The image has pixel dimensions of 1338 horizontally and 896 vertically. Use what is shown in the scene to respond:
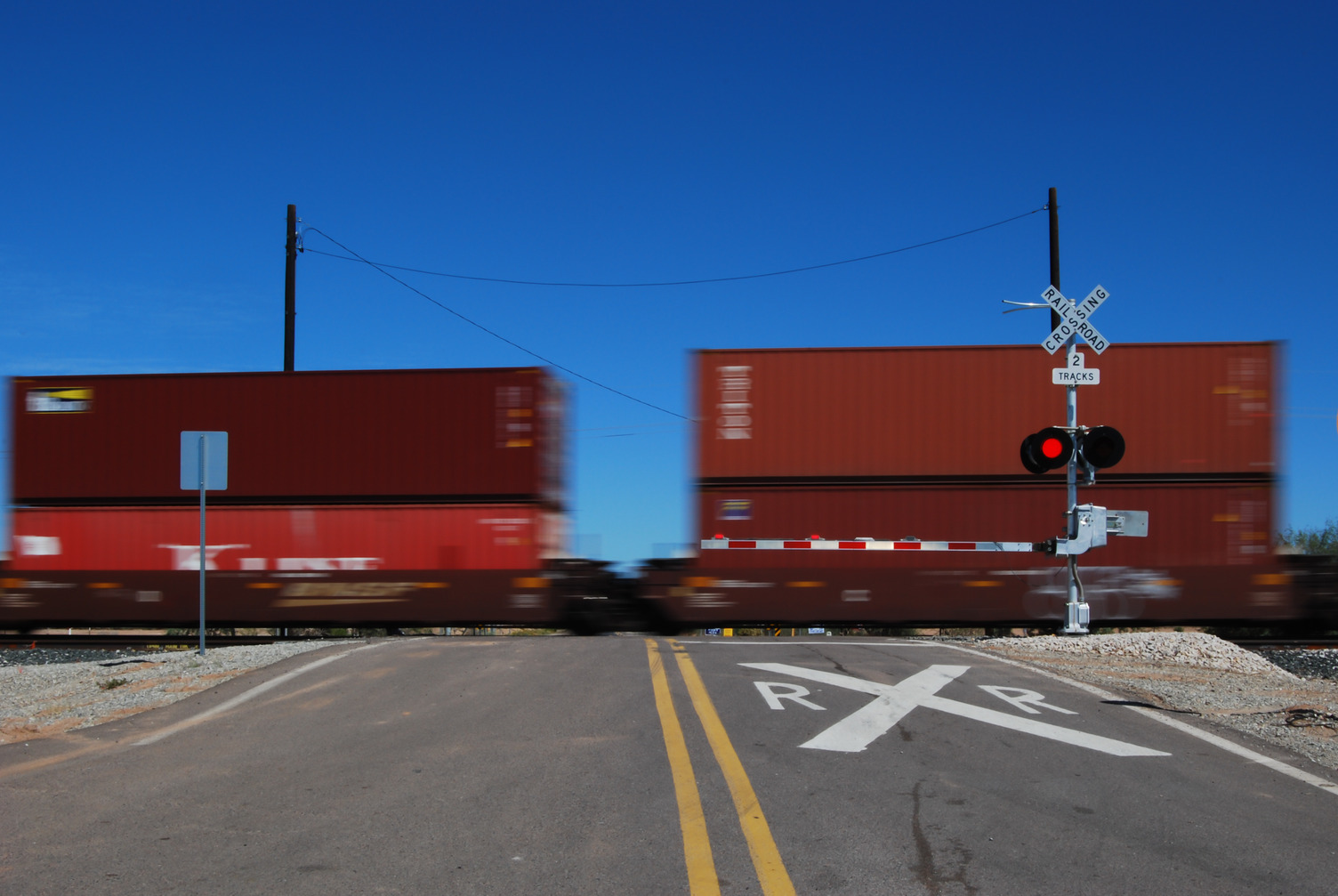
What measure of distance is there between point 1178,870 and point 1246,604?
38.7 feet

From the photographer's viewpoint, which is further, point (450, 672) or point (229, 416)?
point (229, 416)

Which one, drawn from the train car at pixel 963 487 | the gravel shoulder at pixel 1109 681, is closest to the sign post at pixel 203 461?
the gravel shoulder at pixel 1109 681

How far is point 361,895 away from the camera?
3816 mm

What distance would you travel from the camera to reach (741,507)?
14289 millimetres

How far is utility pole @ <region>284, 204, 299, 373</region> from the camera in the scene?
70.4 feet

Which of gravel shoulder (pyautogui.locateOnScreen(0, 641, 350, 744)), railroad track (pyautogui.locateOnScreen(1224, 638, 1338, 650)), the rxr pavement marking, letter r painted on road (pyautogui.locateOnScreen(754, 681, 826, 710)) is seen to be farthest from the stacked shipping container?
railroad track (pyautogui.locateOnScreen(1224, 638, 1338, 650))

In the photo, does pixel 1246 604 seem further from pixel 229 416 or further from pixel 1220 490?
pixel 229 416

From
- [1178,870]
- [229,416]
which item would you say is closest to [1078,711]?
[1178,870]

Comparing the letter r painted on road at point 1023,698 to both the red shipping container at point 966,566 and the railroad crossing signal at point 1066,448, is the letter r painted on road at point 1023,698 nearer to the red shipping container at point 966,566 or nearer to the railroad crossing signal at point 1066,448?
the railroad crossing signal at point 1066,448

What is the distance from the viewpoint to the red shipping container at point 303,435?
1452 centimetres

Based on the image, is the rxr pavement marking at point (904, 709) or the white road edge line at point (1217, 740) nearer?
the white road edge line at point (1217, 740)

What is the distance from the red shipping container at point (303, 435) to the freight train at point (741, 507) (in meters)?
0.04

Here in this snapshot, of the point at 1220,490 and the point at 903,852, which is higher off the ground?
the point at 1220,490

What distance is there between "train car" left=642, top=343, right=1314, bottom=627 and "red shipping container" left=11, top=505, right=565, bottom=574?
2.30m
